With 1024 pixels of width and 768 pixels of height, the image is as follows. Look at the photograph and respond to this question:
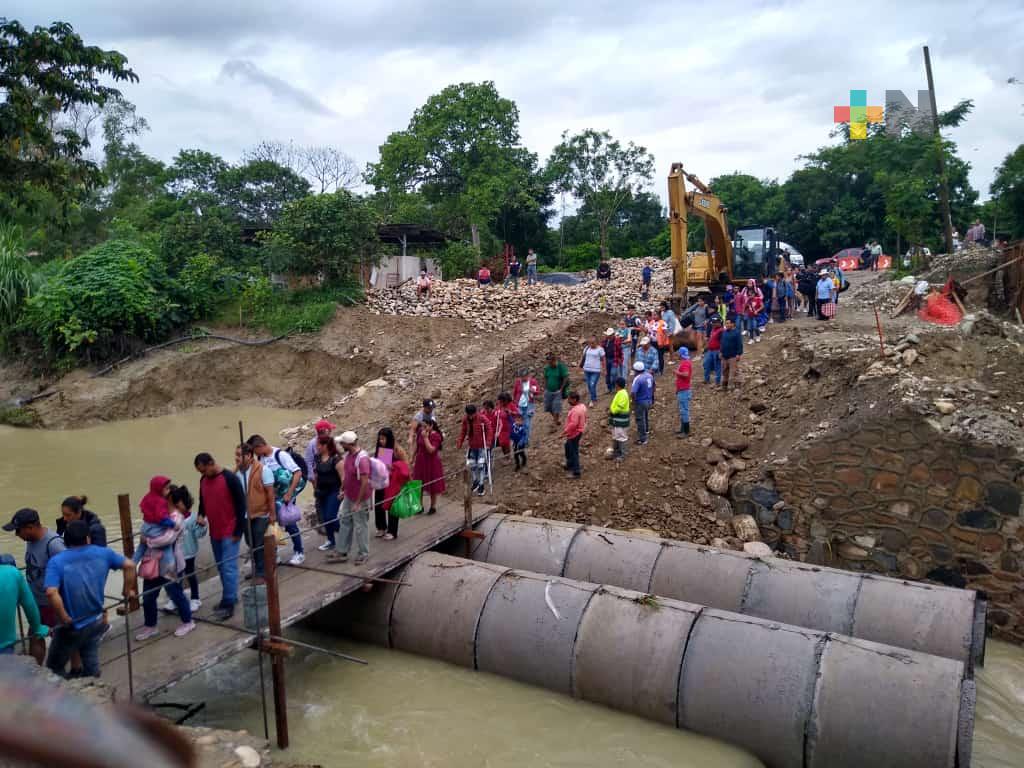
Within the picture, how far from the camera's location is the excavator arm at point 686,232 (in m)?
18.5

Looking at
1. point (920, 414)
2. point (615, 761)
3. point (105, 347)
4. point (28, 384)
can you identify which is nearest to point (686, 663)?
point (615, 761)

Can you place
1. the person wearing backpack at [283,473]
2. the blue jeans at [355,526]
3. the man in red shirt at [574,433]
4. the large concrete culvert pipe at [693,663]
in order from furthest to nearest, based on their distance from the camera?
the man in red shirt at [574,433] < the blue jeans at [355,526] < the person wearing backpack at [283,473] < the large concrete culvert pipe at [693,663]

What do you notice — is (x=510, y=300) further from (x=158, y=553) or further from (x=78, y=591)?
(x=78, y=591)

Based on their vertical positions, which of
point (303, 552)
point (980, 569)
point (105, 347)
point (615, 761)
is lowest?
point (615, 761)

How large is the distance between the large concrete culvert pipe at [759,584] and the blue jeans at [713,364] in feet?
20.0

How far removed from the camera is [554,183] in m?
40.4

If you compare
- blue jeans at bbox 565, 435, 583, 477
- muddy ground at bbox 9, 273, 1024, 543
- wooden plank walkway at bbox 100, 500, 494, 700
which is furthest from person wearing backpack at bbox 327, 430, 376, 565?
blue jeans at bbox 565, 435, 583, 477

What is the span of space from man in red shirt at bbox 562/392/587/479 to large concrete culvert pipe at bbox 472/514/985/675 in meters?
1.79

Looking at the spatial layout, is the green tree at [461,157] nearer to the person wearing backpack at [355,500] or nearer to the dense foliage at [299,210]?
the dense foliage at [299,210]

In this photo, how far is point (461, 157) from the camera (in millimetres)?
35750

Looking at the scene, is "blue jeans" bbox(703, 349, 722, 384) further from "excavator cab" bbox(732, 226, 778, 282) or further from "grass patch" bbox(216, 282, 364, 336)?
"grass patch" bbox(216, 282, 364, 336)

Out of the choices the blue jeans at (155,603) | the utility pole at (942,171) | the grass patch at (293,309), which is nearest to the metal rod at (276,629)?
the blue jeans at (155,603)

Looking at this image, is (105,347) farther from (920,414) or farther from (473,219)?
(920,414)

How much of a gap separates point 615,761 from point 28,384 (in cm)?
2513
